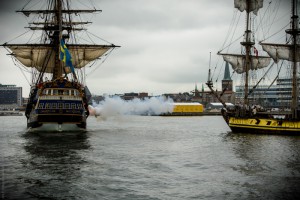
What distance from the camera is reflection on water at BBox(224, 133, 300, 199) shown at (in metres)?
15.6

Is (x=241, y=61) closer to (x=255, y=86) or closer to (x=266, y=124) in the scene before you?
(x=255, y=86)

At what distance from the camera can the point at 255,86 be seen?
51.7 m

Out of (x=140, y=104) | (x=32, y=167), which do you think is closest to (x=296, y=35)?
(x=32, y=167)

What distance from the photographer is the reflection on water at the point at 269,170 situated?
51.2 feet

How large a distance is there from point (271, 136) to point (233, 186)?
29151mm

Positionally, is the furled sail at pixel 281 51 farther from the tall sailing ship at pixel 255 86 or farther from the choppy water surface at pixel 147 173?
the choppy water surface at pixel 147 173

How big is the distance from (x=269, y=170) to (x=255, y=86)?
3262 centimetres

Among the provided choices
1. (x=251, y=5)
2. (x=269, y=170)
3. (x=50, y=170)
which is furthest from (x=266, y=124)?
(x=50, y=170)

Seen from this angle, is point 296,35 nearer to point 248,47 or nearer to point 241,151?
point 248,47

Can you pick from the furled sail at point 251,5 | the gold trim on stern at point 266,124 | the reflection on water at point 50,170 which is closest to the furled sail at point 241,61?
the furled sail at point 251,5

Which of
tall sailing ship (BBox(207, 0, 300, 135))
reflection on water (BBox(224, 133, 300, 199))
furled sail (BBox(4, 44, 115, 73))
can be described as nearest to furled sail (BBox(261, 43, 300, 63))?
tall sailing ship (BBox(207, 0, 300, 135))

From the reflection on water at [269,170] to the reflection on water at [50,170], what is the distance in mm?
8416

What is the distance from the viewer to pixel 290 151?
97.1 feet

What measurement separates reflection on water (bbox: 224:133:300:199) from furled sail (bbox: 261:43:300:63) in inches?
864
